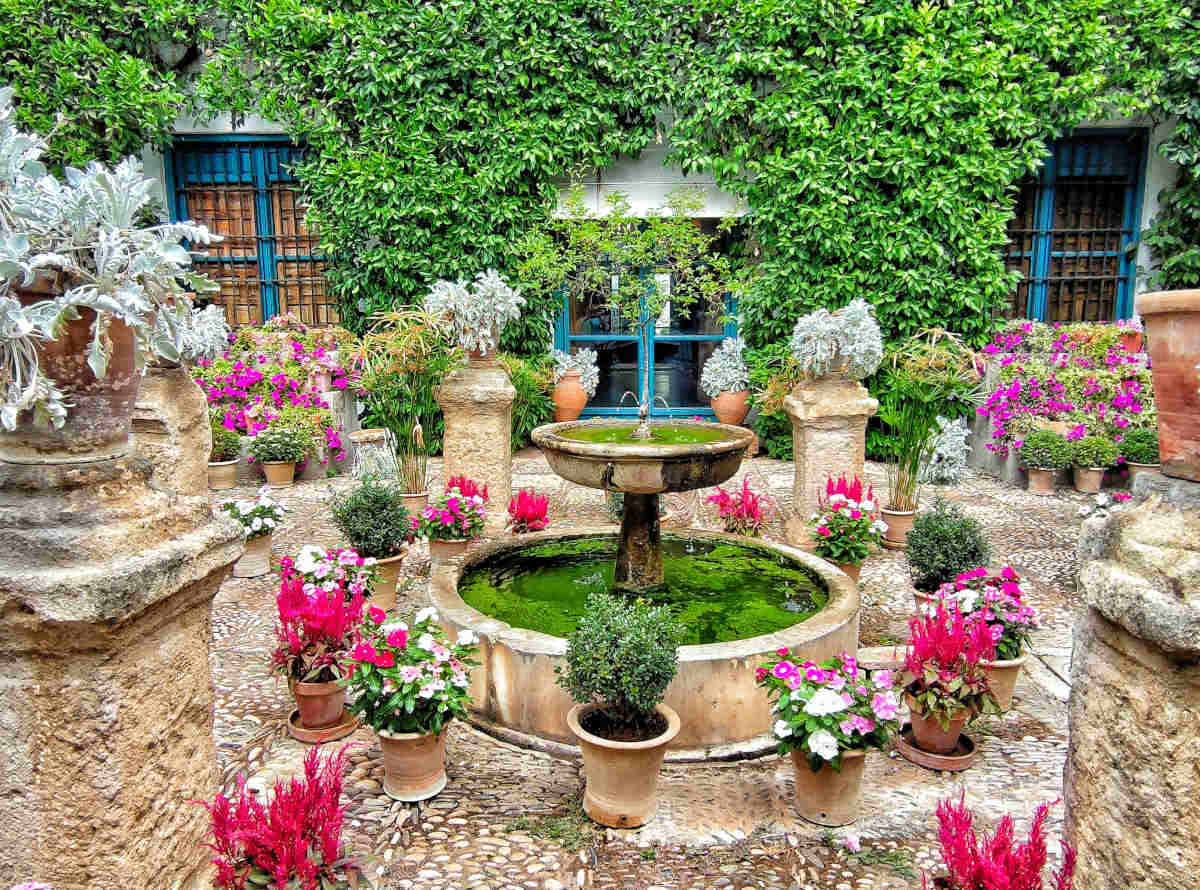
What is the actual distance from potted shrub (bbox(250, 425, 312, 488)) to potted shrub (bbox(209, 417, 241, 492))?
0.76 ft

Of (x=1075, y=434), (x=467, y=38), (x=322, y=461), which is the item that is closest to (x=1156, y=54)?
(x=1075, y=434)

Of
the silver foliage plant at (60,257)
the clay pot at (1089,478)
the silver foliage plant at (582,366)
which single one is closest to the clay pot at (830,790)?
the silver foliage plant at (60,257)

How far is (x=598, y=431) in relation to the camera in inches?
191

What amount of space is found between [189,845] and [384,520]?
3.00 metres

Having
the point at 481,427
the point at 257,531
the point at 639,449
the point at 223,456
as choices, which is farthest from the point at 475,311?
the point at 223,456

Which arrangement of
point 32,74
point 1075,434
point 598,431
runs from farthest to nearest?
point 32,74 < point 1075,434 < point 598,431

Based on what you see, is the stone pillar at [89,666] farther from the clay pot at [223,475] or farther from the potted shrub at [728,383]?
the potted shrub at [728,383]

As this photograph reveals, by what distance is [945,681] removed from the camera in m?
3.15

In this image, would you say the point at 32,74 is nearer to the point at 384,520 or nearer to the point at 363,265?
the point at 363,265

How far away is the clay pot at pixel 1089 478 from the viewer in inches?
311

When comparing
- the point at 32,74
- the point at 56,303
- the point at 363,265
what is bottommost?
the point at 56,303

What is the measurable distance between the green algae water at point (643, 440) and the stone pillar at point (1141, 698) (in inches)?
110

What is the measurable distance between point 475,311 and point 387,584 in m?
2.28

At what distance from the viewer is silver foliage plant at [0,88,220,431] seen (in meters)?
1.44
